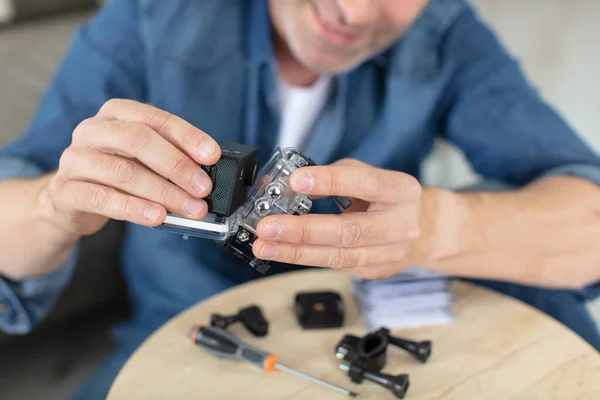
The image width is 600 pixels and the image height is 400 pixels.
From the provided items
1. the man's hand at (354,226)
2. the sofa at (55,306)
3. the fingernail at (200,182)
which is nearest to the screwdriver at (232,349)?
the man's hand at (354,226)

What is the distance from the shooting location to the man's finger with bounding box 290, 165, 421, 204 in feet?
1.94

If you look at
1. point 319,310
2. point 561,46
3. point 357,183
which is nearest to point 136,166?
point 357,183

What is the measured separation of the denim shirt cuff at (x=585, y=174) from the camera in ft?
3.07

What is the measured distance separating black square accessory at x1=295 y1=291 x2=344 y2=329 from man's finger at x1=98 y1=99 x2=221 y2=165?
31 centimetres

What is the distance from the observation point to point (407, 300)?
0.83 meters

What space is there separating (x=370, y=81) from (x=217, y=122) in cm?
30

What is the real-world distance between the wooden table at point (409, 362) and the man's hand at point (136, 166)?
0.22 m

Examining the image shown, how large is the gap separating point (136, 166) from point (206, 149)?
0.08 m

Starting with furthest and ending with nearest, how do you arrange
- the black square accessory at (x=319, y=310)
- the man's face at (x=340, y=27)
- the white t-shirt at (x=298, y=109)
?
the white t-shirt at (x=298, y=109), the man's face at (x=340, y=27), the black square accessory at (x=319, y=310)

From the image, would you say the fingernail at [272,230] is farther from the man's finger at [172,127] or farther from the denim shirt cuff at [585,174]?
the denim shirt cuff at [585,174]

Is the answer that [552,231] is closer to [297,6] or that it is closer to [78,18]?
[297,6]

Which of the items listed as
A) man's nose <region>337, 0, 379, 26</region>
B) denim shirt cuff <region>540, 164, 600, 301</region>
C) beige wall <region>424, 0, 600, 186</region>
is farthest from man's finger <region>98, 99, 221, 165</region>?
beige wall <region>424, 0, 600, 186</region>

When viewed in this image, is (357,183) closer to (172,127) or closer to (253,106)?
(172,127)

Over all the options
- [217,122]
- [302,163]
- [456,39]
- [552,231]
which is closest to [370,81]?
[456,39]
